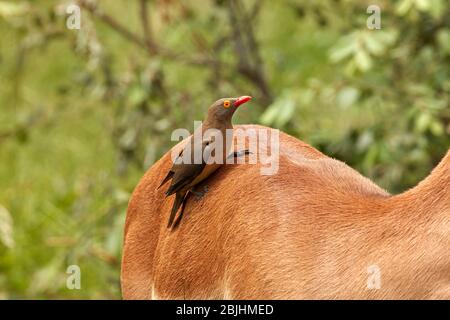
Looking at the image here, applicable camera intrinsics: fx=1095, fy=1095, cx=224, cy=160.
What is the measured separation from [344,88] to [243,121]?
1.85 ft

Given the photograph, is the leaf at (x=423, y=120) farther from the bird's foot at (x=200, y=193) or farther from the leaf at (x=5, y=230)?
the leaf at (x=5, y=230)

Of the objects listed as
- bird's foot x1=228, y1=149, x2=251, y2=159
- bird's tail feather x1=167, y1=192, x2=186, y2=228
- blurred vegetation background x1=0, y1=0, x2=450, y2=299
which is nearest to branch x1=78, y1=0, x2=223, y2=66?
blurred vegetation background x1=0, y1=0, x2=450, y2=299

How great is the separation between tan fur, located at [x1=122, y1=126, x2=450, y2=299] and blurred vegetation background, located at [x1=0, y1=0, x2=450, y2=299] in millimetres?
1457

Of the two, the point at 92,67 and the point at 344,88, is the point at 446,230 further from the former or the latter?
the point at 92,67

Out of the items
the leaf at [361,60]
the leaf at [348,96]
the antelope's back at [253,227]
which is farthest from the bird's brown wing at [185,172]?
the leaf at [348,96]

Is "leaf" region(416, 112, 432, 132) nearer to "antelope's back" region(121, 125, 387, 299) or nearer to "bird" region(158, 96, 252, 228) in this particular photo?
"antelope's back" region(121, 125, 387, 299)

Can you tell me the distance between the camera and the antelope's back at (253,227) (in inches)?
111

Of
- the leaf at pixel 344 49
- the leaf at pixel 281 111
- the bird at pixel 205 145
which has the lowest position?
the bird at pixel 205 145

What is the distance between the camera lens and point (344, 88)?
498cm

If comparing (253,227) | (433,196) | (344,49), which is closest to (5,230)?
(344,49)

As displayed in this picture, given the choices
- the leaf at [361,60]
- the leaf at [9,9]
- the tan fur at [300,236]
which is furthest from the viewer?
the leaf at [9,9]

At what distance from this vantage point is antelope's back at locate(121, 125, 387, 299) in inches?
111
